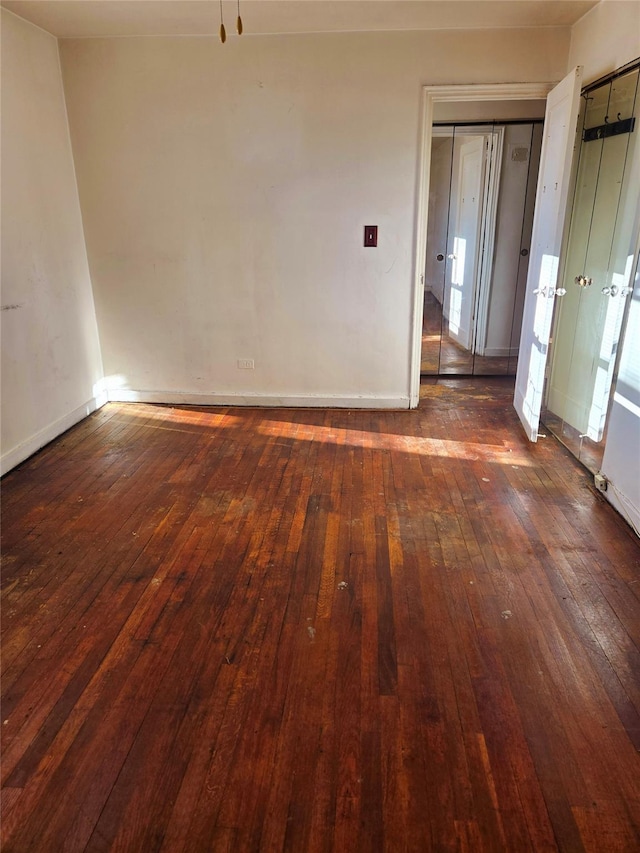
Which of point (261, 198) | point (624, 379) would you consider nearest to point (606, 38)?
point (624, 379)

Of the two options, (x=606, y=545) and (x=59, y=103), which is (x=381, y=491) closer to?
(x=606, y=545)

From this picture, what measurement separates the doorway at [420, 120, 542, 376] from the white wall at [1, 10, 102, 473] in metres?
3.02

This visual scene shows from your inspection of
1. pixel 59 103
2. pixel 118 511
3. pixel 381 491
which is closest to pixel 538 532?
pixel 381 491

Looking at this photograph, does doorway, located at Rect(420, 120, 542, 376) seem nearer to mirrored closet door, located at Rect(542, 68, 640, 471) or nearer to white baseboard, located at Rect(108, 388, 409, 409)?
white baseboard, located at Rect(108, 388, 409, 409)

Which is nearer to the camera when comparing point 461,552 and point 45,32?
point 461,552

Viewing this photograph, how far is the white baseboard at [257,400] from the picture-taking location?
4.41 m

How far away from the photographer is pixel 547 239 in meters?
3.50

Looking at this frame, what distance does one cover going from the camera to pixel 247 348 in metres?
4.38

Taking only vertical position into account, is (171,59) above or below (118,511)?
above

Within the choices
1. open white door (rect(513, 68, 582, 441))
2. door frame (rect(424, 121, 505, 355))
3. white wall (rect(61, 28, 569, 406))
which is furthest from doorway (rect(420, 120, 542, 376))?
open white door (rect(513, 68, 582, 441))

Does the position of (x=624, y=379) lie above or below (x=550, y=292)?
below

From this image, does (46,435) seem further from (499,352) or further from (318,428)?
(499,352)

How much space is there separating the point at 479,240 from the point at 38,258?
12.5 ft

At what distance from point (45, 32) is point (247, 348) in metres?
2.42
